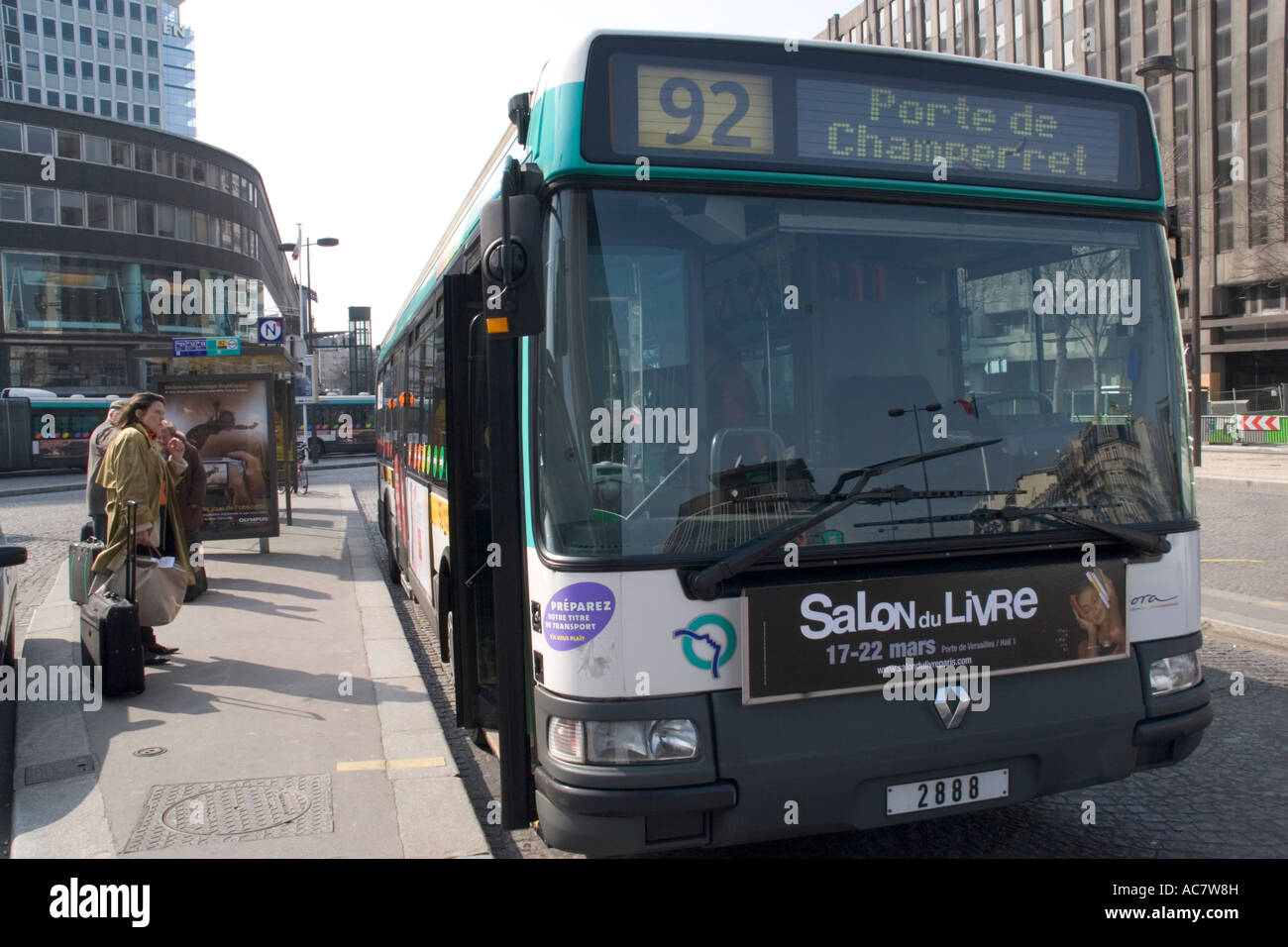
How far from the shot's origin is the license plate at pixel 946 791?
3.61m

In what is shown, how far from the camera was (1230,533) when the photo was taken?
13609 millimetres

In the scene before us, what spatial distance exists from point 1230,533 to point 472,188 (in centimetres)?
1174

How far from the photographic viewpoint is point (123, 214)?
188 feet

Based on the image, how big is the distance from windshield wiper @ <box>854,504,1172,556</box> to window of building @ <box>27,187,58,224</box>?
2371 inches

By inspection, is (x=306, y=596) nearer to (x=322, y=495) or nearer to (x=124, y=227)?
(x=322, y=495)

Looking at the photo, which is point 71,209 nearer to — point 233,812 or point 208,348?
point 208,348

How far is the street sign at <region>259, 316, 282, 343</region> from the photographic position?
15.9 metres

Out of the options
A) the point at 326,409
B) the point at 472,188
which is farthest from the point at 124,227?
the point at 472,188

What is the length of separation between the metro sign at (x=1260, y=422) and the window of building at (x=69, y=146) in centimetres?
5398

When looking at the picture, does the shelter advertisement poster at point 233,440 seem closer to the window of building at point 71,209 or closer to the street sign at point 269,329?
the street sign at point 269,329

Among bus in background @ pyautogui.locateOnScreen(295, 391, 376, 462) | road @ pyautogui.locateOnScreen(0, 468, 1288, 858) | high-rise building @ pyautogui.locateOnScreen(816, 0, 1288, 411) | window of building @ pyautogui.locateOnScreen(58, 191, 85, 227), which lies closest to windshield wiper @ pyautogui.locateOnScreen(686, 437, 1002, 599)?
road @ pyautogui.locateOnScreen(0, 468, 1288, 858)

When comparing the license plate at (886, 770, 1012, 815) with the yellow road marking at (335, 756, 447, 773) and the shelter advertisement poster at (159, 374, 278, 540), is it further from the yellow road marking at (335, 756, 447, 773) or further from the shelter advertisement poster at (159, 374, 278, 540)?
the shelter advertisement poster at (159, 374, 278, 540)

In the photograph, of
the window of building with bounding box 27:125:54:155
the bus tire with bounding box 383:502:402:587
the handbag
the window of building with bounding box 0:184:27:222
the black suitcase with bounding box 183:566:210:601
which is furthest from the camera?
Answer: the window of building with bounding box 27:125:54:155

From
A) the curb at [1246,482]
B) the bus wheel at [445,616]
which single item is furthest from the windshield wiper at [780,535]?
the curb at [1246,482]
